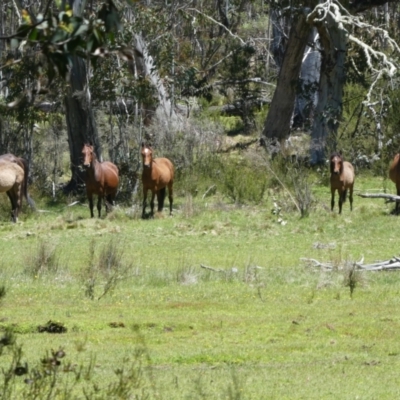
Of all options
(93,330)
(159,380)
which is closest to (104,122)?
(93,330)

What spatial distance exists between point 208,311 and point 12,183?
14.5 m

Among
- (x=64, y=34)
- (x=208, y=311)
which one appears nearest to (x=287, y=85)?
(x=208, y=311)

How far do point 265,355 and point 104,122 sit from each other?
2855cm

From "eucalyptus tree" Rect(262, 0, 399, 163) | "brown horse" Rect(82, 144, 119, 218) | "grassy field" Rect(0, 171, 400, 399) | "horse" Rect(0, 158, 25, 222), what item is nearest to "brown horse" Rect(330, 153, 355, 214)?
"grassy field" Rect(0, 171, 400, 399)

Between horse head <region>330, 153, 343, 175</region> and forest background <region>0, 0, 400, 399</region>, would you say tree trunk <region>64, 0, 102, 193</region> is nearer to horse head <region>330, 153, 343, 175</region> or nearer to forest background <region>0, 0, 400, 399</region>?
forest background <region>0, 0, 400, 399</region>

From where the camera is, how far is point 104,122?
38.5 metres

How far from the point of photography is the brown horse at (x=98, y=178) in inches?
1053

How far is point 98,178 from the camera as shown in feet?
89.4

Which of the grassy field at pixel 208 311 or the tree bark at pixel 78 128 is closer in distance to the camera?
the grassy field at pixel 208 311

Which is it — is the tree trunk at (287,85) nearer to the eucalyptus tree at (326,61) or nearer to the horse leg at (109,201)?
the eucalyptus tree at (326,61)

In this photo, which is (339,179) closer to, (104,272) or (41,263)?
(41,263)

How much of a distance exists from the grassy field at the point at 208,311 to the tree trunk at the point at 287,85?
14115 mm

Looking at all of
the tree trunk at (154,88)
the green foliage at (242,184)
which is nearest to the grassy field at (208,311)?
the green foliage at (242,184)

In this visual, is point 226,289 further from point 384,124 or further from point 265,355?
point 384,124
